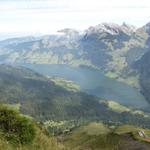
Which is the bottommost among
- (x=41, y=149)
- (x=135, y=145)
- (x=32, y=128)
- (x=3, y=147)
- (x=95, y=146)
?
(x=95, y=146)

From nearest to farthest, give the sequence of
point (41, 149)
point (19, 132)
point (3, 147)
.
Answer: point (3, 147) → point (41, 149) → point (19, 132)

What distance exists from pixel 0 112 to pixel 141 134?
121462mm

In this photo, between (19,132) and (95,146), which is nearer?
(19,132)

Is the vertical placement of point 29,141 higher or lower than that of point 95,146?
higher

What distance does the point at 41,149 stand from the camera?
63.8 m

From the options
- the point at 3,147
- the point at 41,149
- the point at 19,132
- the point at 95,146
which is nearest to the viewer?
the point at 3,147

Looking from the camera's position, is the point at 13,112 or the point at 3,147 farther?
the point at 13,112

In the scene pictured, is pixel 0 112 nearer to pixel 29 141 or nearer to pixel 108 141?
pixel 29 141

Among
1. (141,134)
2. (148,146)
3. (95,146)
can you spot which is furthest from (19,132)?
(141,134)

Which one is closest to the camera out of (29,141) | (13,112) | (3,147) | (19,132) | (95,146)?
(3,147)

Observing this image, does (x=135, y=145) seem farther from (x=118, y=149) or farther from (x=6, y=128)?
(x=6, y=128)

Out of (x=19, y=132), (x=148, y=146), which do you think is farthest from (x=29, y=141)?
(x=148, y=146)

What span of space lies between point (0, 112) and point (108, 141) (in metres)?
110

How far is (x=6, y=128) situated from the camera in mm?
80750
